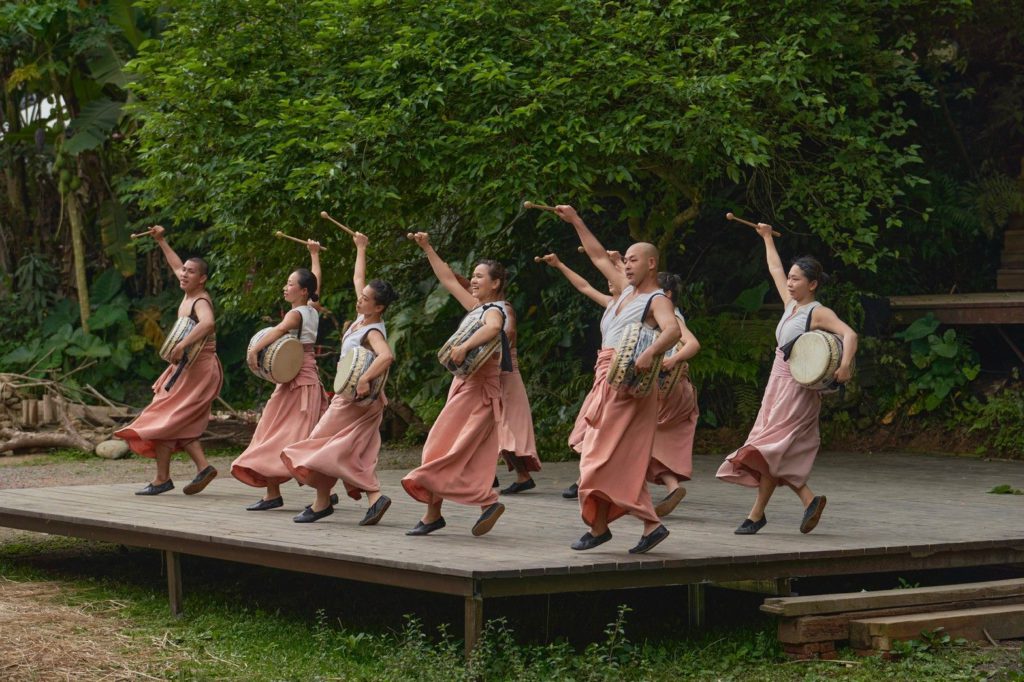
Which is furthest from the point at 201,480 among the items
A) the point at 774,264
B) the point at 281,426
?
the point at 774,264

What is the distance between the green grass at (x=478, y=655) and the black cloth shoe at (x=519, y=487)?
2.55 metres

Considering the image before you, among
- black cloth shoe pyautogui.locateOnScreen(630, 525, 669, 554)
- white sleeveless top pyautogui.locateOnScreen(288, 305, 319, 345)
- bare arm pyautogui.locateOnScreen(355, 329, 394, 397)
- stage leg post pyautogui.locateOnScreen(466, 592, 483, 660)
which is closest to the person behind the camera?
stage leg post pyautogui.locateOnScreen(466, 592, 483, 660)

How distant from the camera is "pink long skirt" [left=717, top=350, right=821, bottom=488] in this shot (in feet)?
26.6

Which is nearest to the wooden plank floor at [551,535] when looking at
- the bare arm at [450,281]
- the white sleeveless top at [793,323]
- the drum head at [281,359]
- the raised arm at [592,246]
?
the drum head at [281,359]

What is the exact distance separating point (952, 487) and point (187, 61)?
7794 mm

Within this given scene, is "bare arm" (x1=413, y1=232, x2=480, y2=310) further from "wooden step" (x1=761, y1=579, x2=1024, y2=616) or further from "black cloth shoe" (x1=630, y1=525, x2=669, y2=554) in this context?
"wooden step" (x1=761, y1=579, x2=1024, y2=616)

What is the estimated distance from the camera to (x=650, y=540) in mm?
7195

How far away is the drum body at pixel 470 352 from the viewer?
26.4 ft

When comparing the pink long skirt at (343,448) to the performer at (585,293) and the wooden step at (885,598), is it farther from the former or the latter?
the wooden step at (885,598)

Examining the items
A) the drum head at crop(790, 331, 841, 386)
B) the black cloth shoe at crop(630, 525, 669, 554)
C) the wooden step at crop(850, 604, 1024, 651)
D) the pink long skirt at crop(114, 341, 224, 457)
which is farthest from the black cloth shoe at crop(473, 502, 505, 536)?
the pink long skirt at crop(114, 341, 224, 457)

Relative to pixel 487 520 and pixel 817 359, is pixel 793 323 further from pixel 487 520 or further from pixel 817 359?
pixel 487 520

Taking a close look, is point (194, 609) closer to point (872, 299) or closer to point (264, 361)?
point (264, 361)

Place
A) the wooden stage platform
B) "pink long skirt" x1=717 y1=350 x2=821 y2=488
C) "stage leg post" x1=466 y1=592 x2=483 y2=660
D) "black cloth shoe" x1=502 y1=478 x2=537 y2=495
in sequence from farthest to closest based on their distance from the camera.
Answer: "black cloth shoe" x1=502 y1=478 x2=537 y2=495
"pink long skirt" x1=717 y1=350 x2=821 y2=488
the wooden stage platform
"stage leg post" x1=466 y1=592 x2=483 y2=660

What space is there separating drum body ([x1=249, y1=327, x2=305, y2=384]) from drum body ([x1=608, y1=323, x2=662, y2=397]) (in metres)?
2.93
